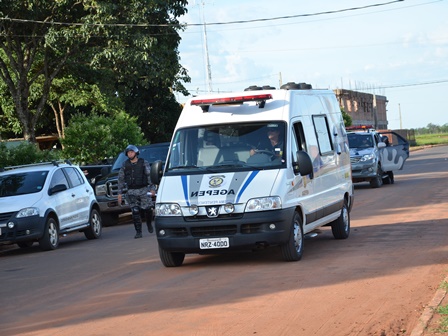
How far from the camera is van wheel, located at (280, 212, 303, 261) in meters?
12.9

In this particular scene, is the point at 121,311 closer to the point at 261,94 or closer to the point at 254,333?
the point at 254,333

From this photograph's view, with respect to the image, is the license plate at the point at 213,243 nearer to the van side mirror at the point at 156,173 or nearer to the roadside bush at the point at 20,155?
the van side mirror at the point at 156,173

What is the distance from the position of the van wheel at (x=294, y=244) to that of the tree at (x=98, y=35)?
2052cm

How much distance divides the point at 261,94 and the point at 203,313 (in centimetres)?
509

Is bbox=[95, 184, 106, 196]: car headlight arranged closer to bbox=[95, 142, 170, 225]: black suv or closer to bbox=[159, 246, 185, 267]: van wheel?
bbox=[95, 142, 170, 225]: black suv

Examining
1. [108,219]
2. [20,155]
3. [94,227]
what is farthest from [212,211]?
[20,155]

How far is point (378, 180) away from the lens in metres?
31.3

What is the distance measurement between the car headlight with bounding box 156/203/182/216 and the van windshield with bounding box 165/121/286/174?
654 millimetres

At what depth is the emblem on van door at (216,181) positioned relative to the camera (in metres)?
12.9

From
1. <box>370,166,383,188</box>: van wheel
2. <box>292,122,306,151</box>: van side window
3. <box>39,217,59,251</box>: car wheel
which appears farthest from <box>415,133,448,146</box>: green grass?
<box>292,122,306,151</box>: van side window

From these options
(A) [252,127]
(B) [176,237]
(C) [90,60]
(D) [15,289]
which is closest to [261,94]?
(A) [252,127]

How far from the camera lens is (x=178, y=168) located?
13.6 metres

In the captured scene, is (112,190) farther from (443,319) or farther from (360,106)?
(360,106)

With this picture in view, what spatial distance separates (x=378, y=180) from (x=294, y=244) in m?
18.7
